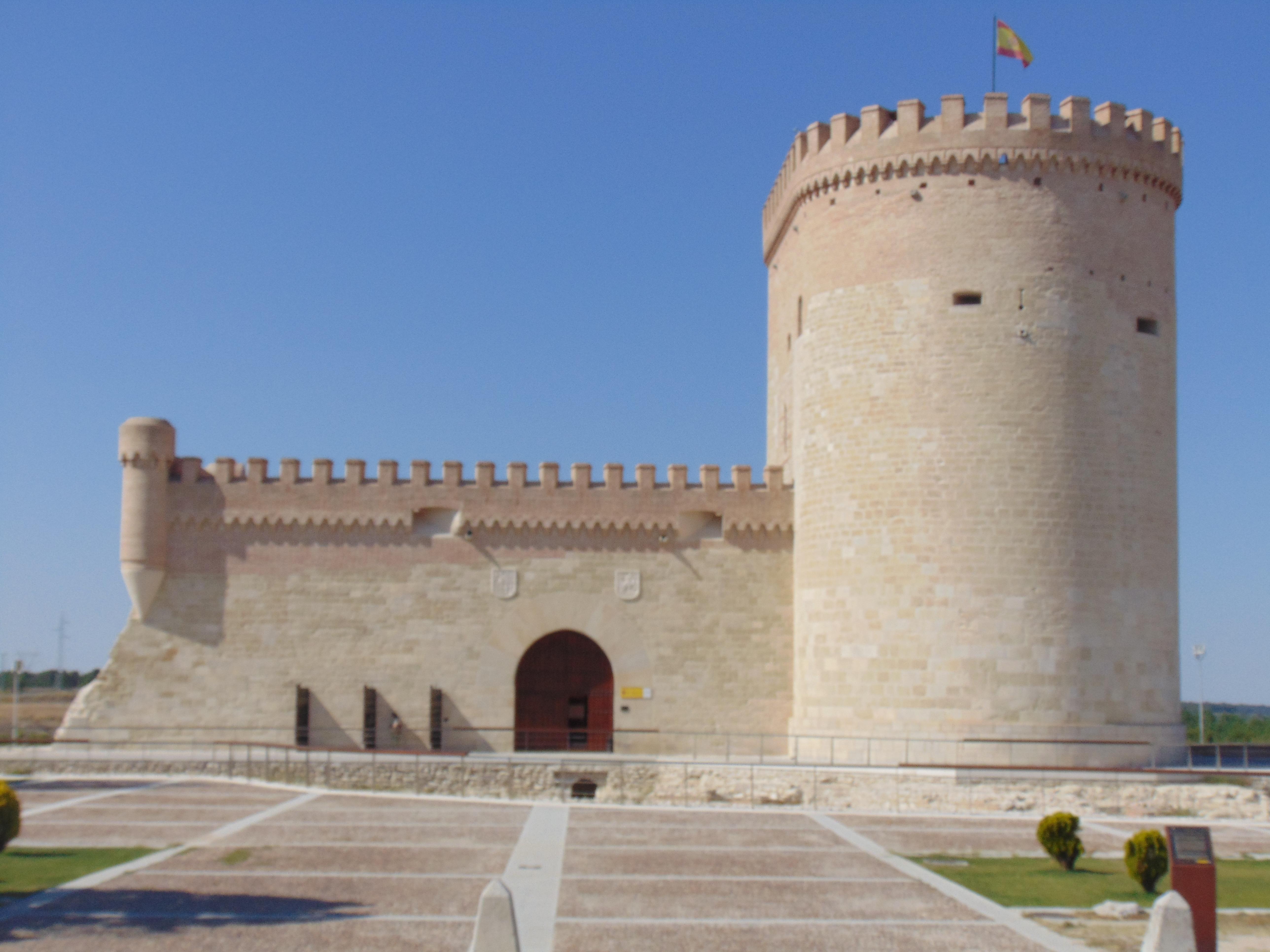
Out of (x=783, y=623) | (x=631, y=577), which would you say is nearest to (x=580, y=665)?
(x=631, y=577)

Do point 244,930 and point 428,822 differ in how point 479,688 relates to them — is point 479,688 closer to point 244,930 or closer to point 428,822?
point 428,822

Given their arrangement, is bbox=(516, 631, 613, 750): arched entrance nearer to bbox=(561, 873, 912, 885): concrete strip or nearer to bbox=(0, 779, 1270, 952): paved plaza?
bbox=(0, 779, 1270, 952): paved plaza

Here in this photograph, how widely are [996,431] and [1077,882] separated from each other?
10296 millimetres

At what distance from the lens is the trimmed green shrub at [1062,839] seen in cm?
1398

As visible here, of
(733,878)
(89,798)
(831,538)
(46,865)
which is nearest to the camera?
(733,878)

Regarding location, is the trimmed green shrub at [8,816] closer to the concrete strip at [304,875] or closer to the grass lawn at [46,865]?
the grass lawn at [46,865]

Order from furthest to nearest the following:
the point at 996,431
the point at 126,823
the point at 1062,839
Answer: the point at 996,431
the point at 126,823
the point at 1062,839

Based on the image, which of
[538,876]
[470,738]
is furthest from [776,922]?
A: [470,738]

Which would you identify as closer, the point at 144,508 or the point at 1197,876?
the point at 1197,876

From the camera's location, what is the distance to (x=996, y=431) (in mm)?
22266

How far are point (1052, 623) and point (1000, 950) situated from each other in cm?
1229

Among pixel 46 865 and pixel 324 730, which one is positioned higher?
pixel 324 730

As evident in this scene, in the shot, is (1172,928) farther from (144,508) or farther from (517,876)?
→ (144,508)

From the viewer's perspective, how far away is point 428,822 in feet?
55.6
